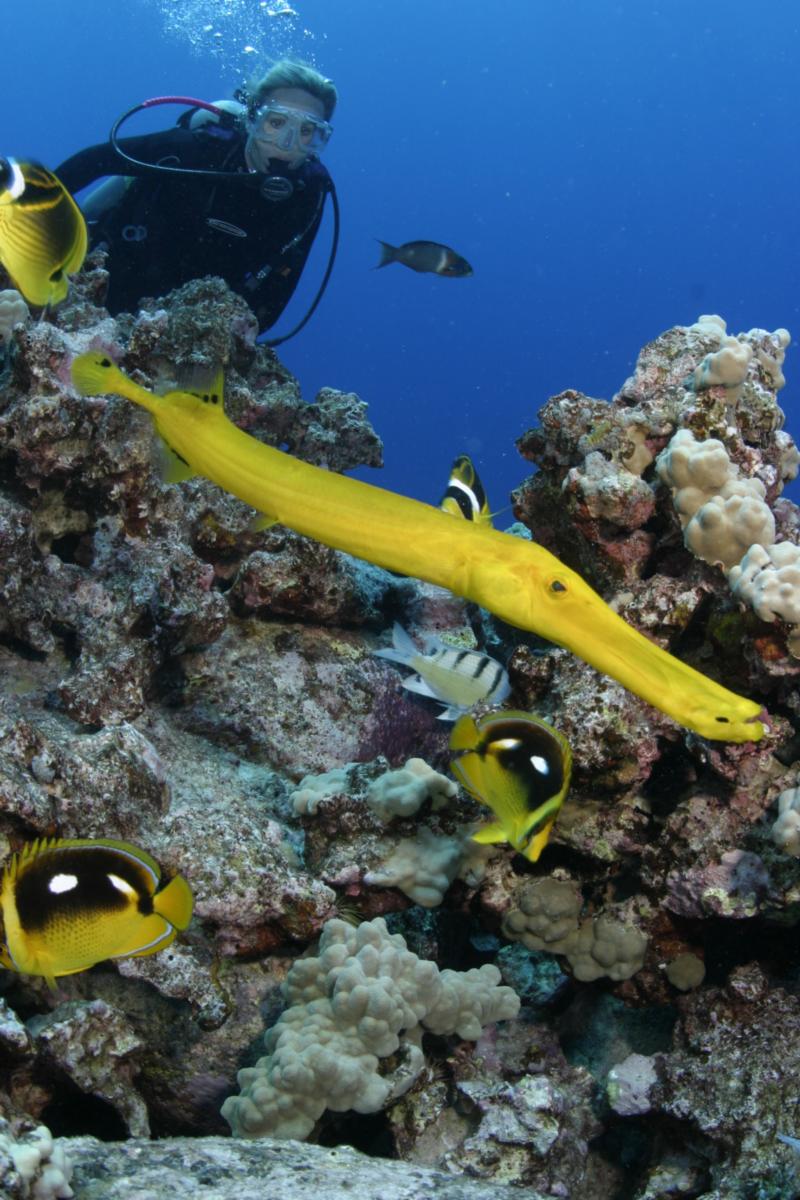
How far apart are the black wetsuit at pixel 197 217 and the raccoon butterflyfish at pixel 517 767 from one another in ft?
25.4

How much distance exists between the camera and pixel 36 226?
125 inches

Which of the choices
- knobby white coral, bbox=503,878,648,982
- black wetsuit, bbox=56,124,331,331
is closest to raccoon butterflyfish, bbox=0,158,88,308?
knobby white coral, bbox=503,878,648,982

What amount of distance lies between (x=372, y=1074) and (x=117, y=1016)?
985 millimetres

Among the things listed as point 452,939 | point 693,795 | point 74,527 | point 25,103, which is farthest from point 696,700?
point 25,103

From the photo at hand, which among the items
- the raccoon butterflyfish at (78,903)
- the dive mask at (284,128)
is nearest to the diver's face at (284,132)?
the dive mask at (284,128)

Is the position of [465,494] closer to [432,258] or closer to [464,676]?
[464,676]

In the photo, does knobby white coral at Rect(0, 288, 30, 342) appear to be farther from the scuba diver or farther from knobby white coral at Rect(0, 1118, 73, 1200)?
knobby white coral at Rect(0, 1118, 73, 1200)

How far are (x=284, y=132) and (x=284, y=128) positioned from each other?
4cm

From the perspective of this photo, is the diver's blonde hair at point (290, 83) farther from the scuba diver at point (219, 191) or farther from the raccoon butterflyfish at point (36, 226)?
the raccoon butterflyfish at point (36, 226)

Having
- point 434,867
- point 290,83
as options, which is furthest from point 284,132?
point 434,867

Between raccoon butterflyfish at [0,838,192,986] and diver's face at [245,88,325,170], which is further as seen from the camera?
diver's face at [245,88,325,170]

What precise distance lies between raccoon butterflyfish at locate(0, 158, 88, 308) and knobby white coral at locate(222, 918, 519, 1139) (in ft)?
9.63

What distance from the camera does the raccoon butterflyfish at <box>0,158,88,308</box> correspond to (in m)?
3.12

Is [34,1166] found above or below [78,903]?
below
